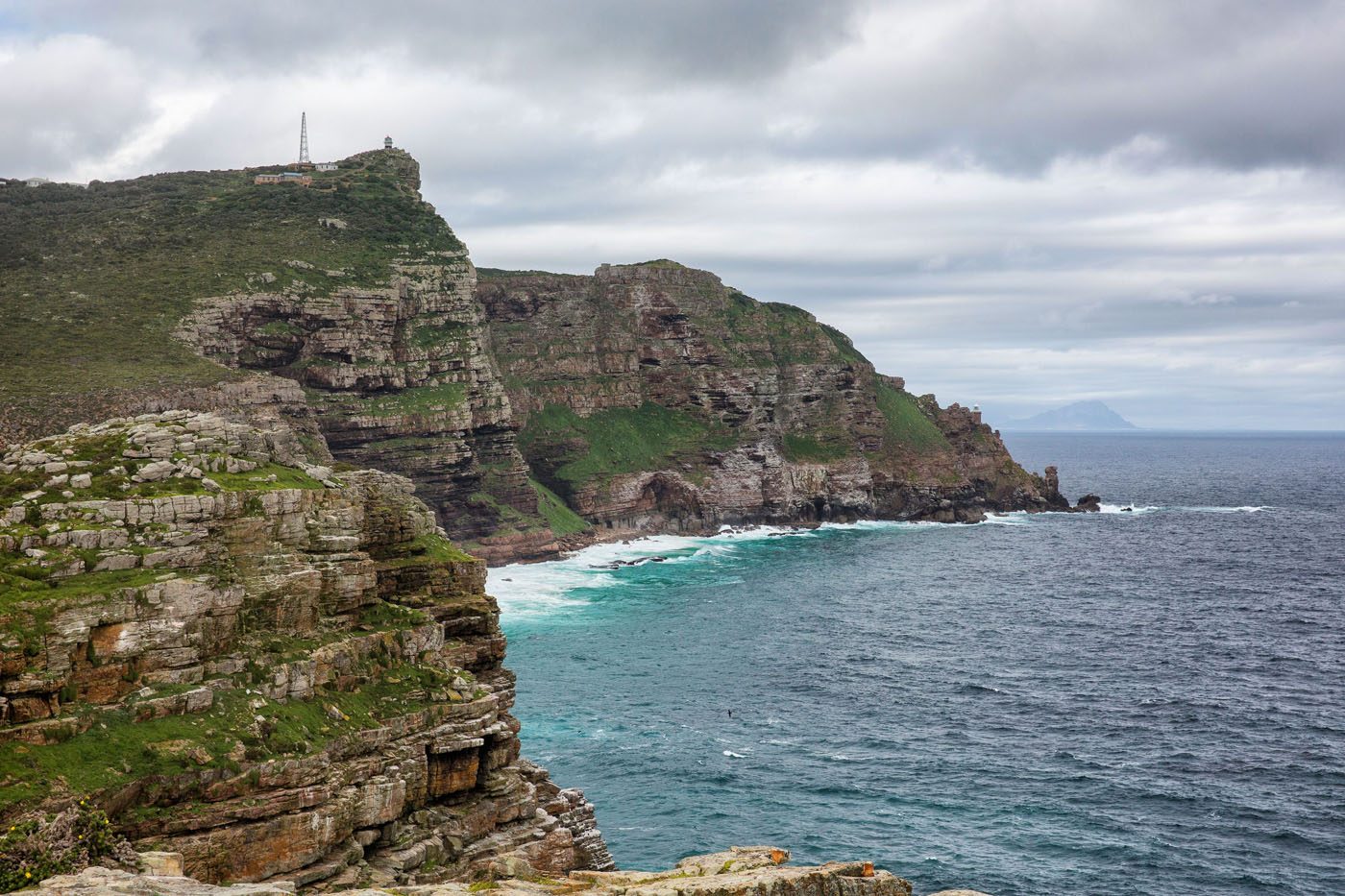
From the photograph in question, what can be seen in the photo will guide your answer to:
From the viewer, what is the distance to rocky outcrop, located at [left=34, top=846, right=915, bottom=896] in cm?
2588

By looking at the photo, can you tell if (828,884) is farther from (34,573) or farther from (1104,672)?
(1104,672)

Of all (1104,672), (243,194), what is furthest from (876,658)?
(243,194)

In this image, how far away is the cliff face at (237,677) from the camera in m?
33.8

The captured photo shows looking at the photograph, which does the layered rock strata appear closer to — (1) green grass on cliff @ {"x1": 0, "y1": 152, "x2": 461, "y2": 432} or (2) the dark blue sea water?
(1) green grass on cliff @ {"x1": 0, "y1": 152, "x2": 461, "y2": 432}

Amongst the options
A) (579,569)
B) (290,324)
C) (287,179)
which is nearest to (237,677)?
(290,324)

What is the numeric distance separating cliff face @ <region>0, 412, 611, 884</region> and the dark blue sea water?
24.1 m

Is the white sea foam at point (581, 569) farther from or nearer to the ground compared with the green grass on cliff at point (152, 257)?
nearer to the ground

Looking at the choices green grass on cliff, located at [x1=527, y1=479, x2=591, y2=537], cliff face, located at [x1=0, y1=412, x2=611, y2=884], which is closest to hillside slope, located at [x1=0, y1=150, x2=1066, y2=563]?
green grass on cliff, located at [x1=527, y1=479, x2=591, y2=537]

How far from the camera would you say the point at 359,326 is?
15338 centimetres

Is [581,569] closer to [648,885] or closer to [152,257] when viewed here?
[152,257]

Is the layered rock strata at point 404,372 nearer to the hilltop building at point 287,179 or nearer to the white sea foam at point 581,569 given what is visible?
the white sea foam at point 581,569

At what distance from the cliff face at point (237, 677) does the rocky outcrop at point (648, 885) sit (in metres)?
5.03

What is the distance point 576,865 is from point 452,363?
124m

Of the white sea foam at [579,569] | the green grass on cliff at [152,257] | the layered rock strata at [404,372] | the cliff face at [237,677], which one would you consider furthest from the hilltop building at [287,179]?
the cliff face at [237,677]
